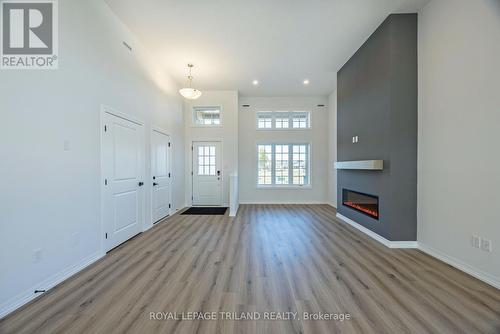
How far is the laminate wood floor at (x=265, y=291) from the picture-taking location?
5.31 feet

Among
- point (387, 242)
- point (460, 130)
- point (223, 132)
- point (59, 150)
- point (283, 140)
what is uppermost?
point (223, 132)

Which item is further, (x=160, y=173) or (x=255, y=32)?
(x=160, y=173)

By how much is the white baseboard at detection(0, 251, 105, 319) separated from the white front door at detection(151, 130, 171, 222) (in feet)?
6.10

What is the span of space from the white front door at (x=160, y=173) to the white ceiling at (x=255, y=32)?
6.07ft

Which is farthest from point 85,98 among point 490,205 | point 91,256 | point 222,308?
point 490,205

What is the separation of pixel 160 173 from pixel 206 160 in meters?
2.01

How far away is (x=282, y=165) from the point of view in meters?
7.14

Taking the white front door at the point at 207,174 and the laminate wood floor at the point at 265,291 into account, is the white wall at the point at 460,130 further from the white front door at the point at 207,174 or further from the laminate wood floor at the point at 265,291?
the white front door at the point at 207,174

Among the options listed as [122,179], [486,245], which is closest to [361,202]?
[486,245]

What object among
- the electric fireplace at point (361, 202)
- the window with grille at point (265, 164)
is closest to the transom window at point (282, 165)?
the window with grille at point (265, 164)

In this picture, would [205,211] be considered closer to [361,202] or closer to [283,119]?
[361,202]

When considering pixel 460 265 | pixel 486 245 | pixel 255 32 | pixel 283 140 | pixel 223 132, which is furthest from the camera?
pixel 283 140

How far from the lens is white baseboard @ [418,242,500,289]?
2.15 meters

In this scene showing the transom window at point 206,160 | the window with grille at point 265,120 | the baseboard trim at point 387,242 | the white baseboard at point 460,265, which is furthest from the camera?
the window with grille at point 265,120
